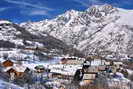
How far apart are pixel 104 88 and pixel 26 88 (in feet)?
90.5

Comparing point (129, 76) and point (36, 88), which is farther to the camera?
point (129, 76)

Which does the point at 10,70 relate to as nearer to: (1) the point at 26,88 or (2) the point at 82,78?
(2) the point at 82,78

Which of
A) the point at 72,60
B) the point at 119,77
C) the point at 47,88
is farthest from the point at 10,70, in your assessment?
the point at 72,60

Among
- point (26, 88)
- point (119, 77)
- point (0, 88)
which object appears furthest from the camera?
point (119, 77)

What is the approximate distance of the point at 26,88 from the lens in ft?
186

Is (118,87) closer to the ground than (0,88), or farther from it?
closer to the ground

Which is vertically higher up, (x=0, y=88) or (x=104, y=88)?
(x=0, y=88)

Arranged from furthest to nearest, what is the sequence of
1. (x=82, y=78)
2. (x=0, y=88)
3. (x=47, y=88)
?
(x=82, y=78)
(x=47, y=88)
(x=0, y=88)

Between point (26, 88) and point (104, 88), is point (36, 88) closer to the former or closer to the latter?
point (26, 88)

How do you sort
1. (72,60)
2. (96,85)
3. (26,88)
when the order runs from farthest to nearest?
(72,60)
(96,85)
(26,88)

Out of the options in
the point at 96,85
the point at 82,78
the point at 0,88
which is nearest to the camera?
the point at 0,88

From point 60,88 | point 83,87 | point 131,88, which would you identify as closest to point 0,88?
point 60,88

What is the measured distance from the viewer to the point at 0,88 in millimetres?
45438

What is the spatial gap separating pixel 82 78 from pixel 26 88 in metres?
41.4
